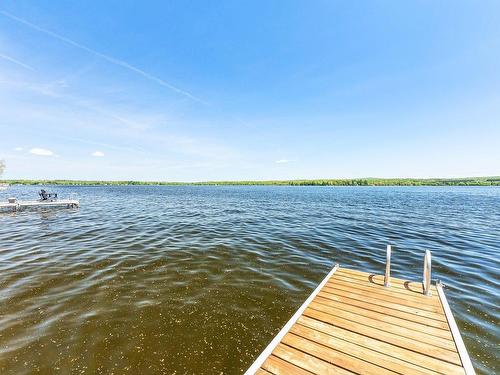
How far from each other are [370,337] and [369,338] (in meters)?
0.06

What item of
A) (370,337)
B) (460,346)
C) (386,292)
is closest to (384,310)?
(386,292)

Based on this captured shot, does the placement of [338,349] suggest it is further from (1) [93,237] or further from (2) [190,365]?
(1) [93,237]

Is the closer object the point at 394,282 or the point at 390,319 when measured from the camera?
the point at 390,319

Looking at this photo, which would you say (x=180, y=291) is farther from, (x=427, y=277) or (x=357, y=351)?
(x=427, y=277)

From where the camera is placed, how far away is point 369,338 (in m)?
5.05

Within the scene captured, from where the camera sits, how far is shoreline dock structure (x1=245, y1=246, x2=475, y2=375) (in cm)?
426

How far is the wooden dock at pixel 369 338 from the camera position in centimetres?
426

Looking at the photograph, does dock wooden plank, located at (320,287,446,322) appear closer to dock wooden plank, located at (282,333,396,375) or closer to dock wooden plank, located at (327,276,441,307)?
dock wooden plank, located at (327,276,441,307)

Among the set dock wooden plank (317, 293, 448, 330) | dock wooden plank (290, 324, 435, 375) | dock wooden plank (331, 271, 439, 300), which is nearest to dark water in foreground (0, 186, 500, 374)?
dock wooden plank (317, 293, 448, 330)

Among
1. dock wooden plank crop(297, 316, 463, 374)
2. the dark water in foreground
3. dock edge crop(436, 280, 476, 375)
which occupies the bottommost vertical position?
the dark water in foreground

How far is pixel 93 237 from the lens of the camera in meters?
16.5

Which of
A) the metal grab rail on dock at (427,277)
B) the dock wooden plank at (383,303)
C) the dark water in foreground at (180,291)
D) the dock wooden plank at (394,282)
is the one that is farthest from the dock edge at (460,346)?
the dark water in foreground at (180,291)

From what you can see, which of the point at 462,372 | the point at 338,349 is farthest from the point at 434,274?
the point at 338,349

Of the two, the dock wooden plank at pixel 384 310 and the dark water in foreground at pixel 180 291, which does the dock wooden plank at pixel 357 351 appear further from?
the dock wooden plank at pixel 384 310
